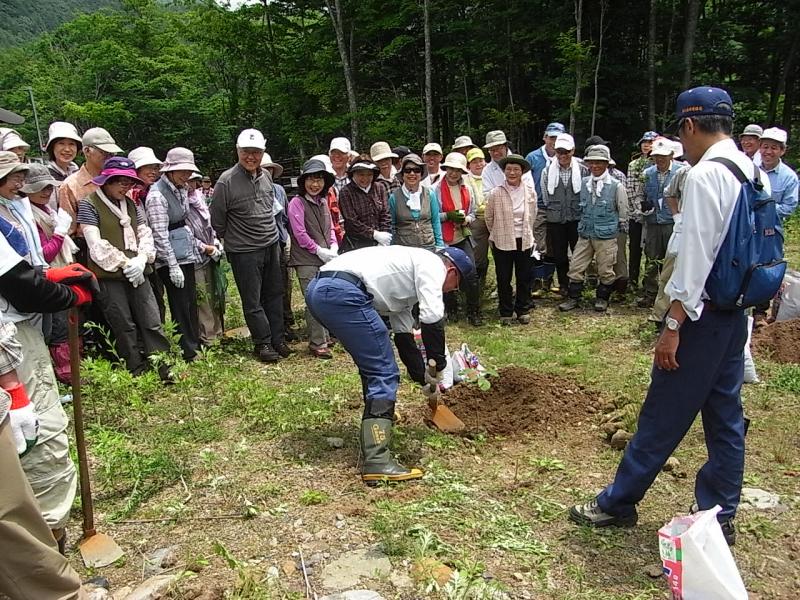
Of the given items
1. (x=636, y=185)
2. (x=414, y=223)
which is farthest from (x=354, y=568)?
(x=636, y=185)

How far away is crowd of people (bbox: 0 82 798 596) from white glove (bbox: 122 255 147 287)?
2cm

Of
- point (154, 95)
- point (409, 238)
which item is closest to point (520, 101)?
point (409, 238)

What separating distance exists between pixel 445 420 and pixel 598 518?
1478 mm

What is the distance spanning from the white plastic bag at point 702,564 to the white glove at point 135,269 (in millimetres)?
4362

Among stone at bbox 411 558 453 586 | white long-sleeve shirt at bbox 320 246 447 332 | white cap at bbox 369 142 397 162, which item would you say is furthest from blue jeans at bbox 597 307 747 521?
white cap at bbox 369 142 397 162

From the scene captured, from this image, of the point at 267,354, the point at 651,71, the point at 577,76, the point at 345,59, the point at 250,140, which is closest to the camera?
the point at 250,140

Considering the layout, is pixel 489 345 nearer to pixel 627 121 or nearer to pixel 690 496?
pixel 690 496

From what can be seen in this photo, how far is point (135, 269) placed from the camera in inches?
198

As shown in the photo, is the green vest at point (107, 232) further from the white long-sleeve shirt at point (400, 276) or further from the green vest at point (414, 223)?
the green vest at point (414, 223)

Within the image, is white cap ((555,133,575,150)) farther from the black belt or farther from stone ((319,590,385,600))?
stone ((319,590,385,600))

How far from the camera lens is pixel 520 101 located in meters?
20.0

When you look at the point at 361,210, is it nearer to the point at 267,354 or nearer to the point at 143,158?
the point at 267,354

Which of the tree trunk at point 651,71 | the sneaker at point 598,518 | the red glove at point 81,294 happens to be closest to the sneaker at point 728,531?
the sneaker at point 598,518

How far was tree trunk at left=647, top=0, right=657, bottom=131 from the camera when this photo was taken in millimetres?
16328
